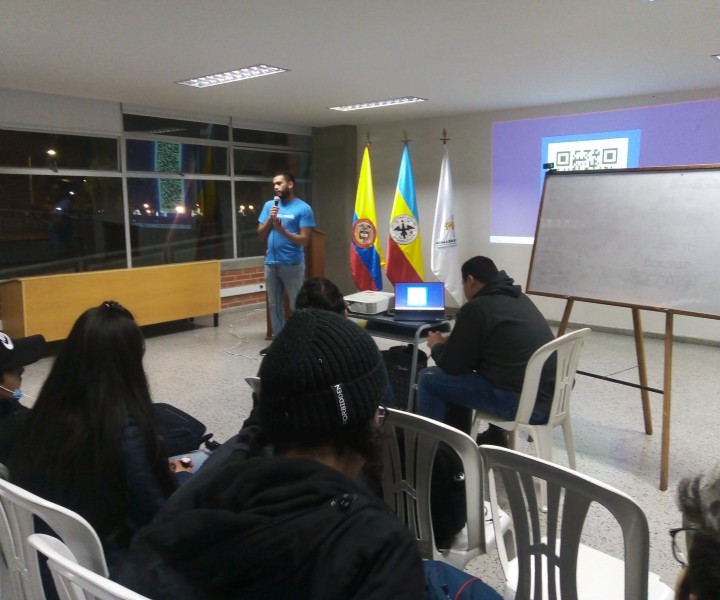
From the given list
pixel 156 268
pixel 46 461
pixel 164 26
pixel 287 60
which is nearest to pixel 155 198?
pixel 156 268

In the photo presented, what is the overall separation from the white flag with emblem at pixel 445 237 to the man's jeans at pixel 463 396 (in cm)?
346

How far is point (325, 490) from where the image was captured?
0.76 m

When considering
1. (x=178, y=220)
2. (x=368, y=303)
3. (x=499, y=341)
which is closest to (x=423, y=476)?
(x=499, y=341)

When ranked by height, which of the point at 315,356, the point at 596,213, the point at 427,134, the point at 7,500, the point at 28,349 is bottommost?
the point at 7,500

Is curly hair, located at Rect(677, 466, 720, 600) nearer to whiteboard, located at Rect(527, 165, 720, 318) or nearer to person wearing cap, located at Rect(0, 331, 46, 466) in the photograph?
person wearing cap, located at Rect(0, 331, 46, 466)

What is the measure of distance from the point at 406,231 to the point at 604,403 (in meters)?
2.97

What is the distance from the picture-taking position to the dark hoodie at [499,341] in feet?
8.29

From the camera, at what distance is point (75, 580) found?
2.96ft

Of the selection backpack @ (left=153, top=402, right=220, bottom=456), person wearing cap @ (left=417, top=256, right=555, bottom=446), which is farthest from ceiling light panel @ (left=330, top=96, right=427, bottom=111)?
backpack @ (left=153, top=402, right=220, bottom=456)

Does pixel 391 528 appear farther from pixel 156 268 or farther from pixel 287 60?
pixel 156 268

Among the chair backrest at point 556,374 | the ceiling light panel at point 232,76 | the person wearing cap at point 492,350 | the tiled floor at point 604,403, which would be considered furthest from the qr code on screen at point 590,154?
the chair backrest at point 556,374

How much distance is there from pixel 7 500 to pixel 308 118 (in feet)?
19.6

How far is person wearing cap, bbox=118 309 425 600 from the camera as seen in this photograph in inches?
27.7

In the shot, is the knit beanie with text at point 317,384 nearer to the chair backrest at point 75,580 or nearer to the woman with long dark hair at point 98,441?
the chair backrest at point 75,580
